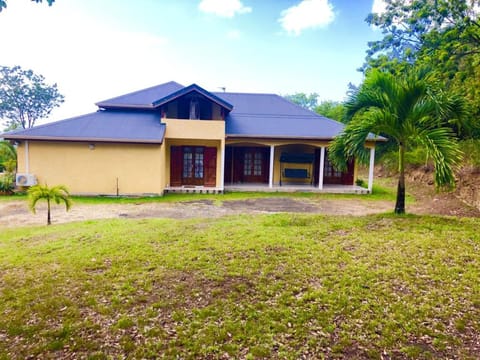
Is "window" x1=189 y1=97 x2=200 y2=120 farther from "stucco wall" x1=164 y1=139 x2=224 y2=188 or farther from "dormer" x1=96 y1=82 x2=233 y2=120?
"stucco wall" x1=164 y1=139 x2=224 y2=188

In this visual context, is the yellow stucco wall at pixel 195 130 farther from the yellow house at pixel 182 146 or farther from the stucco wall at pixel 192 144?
the stucco wall at pixel 192 144

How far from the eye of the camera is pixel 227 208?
9.54 meters

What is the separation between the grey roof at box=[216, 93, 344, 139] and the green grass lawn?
8.57 m

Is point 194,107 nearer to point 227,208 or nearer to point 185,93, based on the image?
point 185,93

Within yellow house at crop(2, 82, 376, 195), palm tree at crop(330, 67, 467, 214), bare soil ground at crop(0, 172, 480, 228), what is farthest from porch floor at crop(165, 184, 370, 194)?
palm tree at crop(330, 67, 467, 214)

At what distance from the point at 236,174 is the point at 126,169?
18.5 ft

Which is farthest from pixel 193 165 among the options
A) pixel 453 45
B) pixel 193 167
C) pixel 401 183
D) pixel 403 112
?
pixel 453 45

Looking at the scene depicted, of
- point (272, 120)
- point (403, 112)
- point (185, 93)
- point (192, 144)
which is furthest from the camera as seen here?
point (272, 120)

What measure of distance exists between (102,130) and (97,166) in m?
1.48

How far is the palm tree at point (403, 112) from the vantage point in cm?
623

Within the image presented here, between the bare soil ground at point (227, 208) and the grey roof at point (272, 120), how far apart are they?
3535mm

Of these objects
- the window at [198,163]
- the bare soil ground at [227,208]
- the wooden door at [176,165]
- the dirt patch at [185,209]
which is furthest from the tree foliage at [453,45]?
the wooden door at [176,165]

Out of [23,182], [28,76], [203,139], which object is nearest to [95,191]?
[23,182]

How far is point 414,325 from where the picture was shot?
2.90 metres
